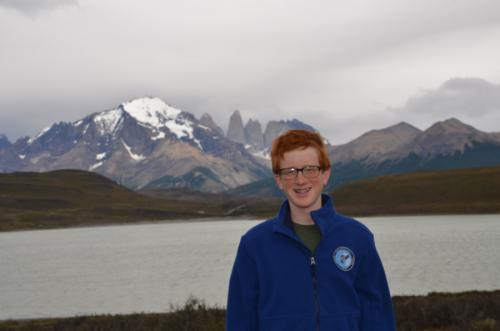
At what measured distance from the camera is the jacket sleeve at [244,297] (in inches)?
239

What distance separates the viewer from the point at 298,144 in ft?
20.5

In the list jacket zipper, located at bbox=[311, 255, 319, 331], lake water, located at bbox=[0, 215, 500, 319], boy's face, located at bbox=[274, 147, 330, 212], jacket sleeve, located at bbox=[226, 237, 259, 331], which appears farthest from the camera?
lake water, located at bbox=[0, 215, 500, 319]

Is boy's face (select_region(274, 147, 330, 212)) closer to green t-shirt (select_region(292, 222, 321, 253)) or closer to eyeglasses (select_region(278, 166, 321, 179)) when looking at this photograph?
eyeglasses (select_region(278, 166, 321, 179))

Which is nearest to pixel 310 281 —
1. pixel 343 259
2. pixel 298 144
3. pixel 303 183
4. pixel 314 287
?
pixel 314 287

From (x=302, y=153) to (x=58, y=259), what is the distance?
321 ft

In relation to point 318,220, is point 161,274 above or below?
below

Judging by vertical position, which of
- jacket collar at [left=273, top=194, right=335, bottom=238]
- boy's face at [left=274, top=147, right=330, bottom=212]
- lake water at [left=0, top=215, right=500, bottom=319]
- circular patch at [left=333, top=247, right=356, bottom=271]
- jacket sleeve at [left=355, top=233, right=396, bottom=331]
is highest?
boy's face at [left=274, top=147, right=330, bottom=212]

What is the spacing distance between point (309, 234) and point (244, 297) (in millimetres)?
970

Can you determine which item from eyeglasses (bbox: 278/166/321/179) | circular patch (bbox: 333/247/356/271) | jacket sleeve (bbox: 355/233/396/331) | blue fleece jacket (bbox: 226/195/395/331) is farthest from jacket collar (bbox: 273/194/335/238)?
jacket sleeve (bbox: 355/233/396/331)

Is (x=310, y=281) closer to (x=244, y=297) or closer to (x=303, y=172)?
(x=244, y=297)

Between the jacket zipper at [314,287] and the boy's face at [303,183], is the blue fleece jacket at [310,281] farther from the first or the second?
the boy's face at [303,183]

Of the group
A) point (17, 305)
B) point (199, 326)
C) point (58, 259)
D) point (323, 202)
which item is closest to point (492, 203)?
point (58, 259)

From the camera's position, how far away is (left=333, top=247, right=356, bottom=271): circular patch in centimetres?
588

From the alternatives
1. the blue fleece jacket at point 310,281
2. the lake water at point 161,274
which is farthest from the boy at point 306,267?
the lake water at point 161,274
